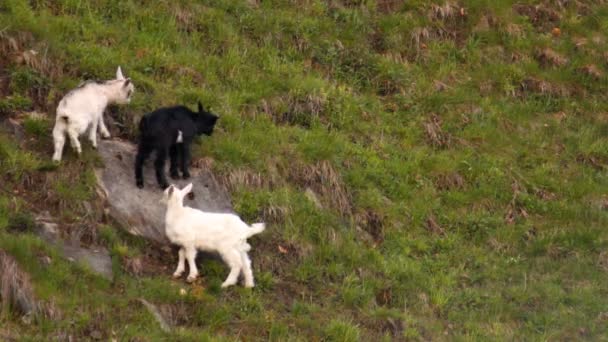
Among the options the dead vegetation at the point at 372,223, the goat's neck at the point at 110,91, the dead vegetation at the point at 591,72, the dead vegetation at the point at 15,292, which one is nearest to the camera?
the dead vegetation at the point at 15,292

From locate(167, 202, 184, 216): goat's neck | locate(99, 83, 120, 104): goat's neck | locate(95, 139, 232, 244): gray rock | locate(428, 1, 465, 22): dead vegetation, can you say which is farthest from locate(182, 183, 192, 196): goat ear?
locate(428, 1, 465, 22): dead vegetation

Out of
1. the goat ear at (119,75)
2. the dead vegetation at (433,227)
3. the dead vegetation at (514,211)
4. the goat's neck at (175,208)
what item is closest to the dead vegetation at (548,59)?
the dead vegetation at (514,211)

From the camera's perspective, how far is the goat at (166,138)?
11.0 meters

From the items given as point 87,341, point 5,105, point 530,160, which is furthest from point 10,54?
point 530,160

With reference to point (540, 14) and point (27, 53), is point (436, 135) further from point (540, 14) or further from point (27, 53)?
point (27, 53)

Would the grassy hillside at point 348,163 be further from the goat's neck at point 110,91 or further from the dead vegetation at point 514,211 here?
the goat's neck at point 110,91

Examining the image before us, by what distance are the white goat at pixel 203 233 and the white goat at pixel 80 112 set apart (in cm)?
130

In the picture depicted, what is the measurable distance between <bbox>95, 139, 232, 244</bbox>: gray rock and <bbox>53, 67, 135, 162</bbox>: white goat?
35cm

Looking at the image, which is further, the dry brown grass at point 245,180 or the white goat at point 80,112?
the dry brown grass at point 245,180

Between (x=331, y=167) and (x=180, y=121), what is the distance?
8.25 feet

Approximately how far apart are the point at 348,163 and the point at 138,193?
3436 mm

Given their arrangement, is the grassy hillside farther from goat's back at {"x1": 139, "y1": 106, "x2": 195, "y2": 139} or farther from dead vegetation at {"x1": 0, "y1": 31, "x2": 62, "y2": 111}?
goat's back at {"x1": 139, "y1": 106, "x2": 195, "y2": 139}

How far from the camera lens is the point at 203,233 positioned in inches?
402

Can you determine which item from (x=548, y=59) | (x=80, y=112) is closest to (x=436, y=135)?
(x=548, y=59)
